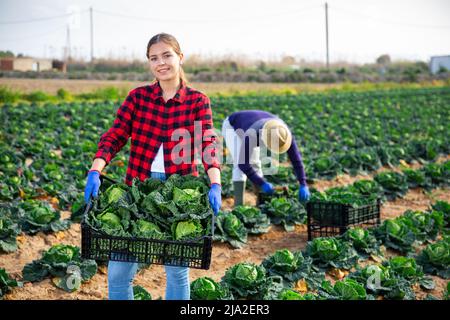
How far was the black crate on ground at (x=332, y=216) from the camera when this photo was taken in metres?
6.30

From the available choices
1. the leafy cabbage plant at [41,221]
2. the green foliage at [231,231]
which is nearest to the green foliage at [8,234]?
the leafy cabbage plant at [41,221]

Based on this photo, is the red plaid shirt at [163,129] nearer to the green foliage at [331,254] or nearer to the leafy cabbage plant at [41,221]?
the green foliage at [331,254]

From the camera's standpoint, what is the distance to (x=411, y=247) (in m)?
6.41

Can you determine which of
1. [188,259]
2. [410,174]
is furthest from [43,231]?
[410,174]

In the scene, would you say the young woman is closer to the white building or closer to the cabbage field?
the cabbage field

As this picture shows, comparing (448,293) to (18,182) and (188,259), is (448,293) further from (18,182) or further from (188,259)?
(18,182)

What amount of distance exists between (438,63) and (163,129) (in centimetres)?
6100

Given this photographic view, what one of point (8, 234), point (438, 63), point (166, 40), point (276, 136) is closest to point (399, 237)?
point (276, 136)

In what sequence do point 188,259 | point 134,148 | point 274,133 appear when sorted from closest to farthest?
point 188,259 < point 134,148 < point 274,133

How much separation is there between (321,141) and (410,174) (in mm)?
4269

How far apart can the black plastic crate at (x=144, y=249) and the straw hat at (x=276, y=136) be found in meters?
2.89

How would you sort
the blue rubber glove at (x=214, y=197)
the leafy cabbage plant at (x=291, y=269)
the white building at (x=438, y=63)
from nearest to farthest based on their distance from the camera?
the blue rubber glove at (x=214, y=197), the leafy cabbage plant at (x=291, y=269), the white building at (x=438, y=63)

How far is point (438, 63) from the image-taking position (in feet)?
194

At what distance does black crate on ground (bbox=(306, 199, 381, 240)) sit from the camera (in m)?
6.30
